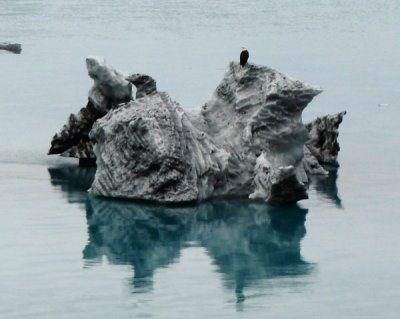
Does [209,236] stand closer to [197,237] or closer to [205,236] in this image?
[205,236]

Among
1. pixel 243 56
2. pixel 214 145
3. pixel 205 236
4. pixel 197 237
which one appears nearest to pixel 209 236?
pixel 205 236

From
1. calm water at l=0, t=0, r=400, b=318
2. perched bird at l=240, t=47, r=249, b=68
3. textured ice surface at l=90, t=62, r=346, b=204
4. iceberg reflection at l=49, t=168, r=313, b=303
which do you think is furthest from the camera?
perched bird at l=240, t=47, r=249, b=68

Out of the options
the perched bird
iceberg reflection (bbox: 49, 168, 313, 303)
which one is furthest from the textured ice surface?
iceberg reflection (bbox: 49, 168, 313, 303)

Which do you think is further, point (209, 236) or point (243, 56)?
point (243, 56)

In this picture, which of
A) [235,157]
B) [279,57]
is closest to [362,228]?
[235,157]

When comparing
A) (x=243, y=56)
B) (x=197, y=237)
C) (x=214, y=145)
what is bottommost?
(x=197, y=237)

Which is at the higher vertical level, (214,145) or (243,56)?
(243,56)

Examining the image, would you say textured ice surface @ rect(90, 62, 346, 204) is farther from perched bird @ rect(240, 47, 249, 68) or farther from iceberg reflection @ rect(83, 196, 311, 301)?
iceberg reflection @ rect(83, 196, 311, 301)

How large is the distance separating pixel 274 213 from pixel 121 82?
4.51 m

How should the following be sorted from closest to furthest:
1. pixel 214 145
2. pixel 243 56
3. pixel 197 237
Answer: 1. pixel 197 237
2. pixel 214 145
3. pixel 243 56

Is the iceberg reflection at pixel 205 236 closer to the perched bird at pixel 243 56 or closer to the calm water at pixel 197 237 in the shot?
the calm water at pixel 197 237

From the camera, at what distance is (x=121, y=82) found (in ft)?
71.4

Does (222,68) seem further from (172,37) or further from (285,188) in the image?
(285,188)

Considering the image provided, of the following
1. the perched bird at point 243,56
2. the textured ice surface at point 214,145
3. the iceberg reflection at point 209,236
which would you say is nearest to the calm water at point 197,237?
the iceberg reflection at point 209,236
